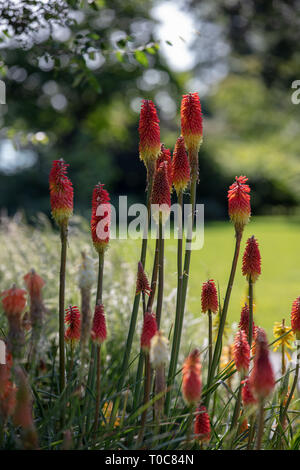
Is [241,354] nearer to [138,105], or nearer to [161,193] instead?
[161,193]

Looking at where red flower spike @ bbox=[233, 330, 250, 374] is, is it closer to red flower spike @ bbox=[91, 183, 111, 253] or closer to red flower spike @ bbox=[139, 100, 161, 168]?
red flower spike @ bbox=[91, 183, 111, 253]

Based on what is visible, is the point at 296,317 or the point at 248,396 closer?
the point at 248,396

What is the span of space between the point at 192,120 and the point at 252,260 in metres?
0.59

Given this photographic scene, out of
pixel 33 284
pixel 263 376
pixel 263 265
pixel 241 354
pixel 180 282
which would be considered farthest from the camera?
pixel 263 265

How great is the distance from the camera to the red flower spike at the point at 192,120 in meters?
1.90

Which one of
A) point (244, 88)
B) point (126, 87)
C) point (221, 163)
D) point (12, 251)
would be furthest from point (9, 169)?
point (12, 251)

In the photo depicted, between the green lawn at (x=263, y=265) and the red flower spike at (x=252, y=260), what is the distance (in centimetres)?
164

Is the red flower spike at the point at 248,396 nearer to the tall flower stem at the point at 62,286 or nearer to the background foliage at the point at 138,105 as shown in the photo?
the tall flower stem at the point at 62,286

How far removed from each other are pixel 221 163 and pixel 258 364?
22630mm

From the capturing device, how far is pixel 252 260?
1995 millimetres

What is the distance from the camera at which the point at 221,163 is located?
23.5 meters

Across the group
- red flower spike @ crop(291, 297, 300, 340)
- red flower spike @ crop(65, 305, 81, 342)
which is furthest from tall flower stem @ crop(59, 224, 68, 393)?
red flower spike @ crop(291, 297, 300, 340)

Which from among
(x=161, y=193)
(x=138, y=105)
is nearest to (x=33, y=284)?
(x=161, y=193)

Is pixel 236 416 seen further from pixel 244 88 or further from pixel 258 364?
pixel 244 88
